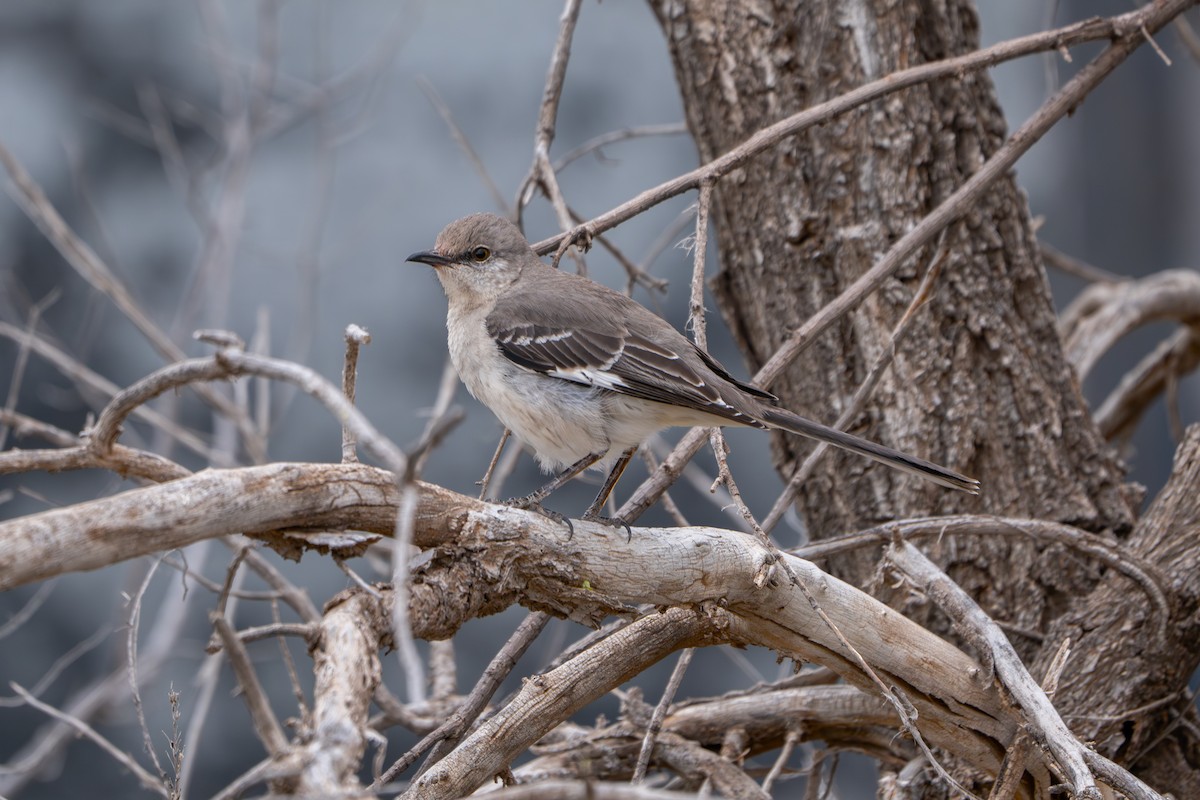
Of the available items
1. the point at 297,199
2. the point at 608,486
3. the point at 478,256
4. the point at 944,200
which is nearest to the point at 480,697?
the point at 608,486

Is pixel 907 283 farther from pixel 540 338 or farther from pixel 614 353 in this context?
pixel 540 338

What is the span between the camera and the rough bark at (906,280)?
11.5 ft

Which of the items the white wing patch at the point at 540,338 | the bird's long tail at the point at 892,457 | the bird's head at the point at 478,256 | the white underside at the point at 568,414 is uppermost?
the bird's head at the point at 478,256

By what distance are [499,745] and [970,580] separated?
1.63 meters

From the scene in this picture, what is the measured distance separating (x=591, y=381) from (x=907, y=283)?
1105mm

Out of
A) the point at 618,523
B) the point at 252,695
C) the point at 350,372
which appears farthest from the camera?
the point at 618,523

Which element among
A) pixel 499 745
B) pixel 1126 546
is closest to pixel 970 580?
pixel 1126 546

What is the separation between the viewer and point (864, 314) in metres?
3.55

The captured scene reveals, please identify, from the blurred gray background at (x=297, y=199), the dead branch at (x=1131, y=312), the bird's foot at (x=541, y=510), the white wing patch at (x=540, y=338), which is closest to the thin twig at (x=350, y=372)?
the bird's foot at (x=541, y=510)

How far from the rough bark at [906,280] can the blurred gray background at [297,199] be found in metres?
2.32

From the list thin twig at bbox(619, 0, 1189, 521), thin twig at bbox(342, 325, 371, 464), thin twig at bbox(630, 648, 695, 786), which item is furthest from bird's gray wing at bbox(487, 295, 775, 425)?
thin twig at bbox(342, 325, 371, 464)

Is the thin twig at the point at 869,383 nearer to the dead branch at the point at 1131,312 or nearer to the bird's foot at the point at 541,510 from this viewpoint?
the bird's foot at the point at 541,510

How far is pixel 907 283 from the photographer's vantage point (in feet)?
11.6

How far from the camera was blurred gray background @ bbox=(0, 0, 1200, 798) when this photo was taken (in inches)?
220
